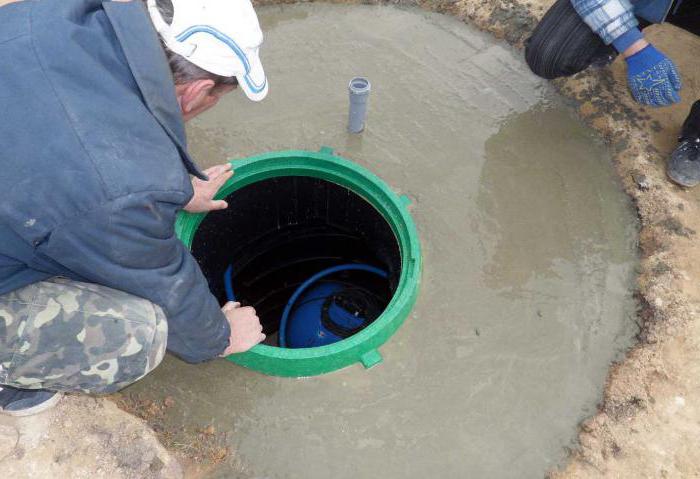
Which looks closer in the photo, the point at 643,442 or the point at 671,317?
the point at 643,442

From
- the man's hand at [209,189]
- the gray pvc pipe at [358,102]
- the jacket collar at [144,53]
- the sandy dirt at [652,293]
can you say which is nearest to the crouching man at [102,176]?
the jacket collar at [144,53]

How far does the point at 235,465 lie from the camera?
5.75 ft

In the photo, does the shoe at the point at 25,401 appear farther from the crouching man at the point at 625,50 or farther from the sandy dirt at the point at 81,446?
the crouching man at the point at 625,50

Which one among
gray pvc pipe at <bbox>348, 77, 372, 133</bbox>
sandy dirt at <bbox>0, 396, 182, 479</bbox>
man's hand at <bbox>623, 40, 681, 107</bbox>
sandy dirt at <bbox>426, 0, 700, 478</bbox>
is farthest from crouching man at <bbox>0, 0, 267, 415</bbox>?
man's hand at <bbox>623, 40, 681, 107</bbox>

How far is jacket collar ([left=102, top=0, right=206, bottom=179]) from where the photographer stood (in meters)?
1.09

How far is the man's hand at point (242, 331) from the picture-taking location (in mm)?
1731

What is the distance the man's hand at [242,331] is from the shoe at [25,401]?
61 cm

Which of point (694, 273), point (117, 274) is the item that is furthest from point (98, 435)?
point (694, 273)

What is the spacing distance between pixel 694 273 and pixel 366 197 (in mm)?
1389

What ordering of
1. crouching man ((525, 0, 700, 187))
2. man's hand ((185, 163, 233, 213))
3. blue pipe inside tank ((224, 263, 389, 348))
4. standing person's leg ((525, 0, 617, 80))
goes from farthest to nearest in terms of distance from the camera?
blue pipe inside tank ((224, 263, 389, 348))
standing person's leg ((525, 0, 617, 80))
crouching man ((525, 0, 700, 187))
man's hand ((185, 163, 233, 213))

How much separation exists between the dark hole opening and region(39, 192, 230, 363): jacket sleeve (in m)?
0.96

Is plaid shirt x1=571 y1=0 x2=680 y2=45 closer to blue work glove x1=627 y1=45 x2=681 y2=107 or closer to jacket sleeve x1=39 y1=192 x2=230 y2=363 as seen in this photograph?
blue work glove x1=627 y1=45 x2=681 y2=107

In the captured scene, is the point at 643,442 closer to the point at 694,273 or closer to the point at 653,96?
the point at 694,273

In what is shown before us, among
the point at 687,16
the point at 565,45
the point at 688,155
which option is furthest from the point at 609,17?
the point at 687,16
